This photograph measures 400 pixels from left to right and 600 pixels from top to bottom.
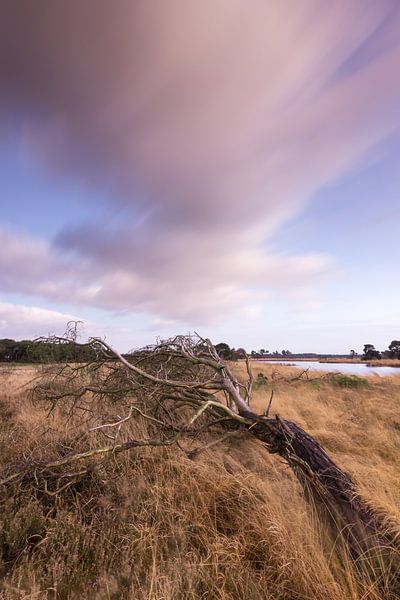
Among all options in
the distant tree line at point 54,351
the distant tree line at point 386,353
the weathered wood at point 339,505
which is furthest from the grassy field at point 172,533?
the distant tree line at point 386,353

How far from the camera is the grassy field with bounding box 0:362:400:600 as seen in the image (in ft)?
8.21

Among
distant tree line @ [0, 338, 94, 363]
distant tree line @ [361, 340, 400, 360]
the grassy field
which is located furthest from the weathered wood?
distant tree line @ [361, 340, 400, 360]

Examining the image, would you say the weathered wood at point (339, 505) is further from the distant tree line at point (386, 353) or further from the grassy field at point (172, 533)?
the distant tree line at point (386, 353)

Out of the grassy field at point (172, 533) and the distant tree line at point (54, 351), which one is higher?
the distant tree line at point (54, 351)

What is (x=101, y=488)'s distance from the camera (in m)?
4.05

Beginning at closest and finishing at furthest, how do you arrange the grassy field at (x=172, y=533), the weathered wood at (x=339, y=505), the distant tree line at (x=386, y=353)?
the grassy field at (x=172, y=533), the weathered wood at (x=339, y=505), the distant tree line at (x=386, y=353)

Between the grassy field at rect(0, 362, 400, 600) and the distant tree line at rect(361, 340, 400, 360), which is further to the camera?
the distant tree line at rect(361, 340, 400, 360)

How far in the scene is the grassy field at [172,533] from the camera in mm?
2504

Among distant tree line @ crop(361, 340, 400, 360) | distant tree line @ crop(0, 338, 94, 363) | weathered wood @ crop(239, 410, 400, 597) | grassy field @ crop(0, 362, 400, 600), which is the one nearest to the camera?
grassy field @ crop(0, 362, 400, 600)

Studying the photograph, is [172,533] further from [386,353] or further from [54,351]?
[386,353]

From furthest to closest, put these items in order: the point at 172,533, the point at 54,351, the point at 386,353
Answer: the point at 386,353
the point at 54,351
the point at 172,533

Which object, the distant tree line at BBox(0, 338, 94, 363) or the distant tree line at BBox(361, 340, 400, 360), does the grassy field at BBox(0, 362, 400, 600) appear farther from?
the distant tree line at BBox(361, 340, 400, 360)

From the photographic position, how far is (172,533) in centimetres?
312

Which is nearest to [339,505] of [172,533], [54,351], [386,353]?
[172,533]
